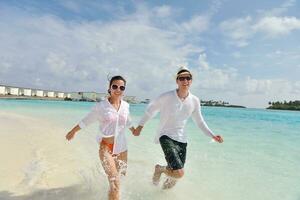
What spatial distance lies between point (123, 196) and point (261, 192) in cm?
273

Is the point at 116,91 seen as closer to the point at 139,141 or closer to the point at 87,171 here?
the point at 87,171

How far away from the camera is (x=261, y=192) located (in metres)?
6.11

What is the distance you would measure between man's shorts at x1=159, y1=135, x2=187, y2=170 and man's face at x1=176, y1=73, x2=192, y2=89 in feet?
2.83

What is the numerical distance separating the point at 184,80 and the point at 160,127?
859mm

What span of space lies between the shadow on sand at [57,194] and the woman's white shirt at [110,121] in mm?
1061

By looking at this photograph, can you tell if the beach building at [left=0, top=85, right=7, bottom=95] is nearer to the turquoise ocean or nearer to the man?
the turquoise ocean

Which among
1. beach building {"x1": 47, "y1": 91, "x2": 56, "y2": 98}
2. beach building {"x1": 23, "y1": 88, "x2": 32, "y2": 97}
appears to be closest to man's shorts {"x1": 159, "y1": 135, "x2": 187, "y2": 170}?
beach building {"x1": 23, "y1": 88, "x2": 32, "y2": 97}

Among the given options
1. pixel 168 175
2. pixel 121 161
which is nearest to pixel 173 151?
pixel 168 175

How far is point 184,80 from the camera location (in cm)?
512

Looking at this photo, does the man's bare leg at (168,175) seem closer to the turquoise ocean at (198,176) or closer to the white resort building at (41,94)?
the turquoise ocean at (198,176)

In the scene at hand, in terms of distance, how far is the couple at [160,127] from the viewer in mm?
4523

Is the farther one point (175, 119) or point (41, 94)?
point (41, 94)

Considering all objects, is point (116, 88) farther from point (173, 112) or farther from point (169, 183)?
point (169, 183)

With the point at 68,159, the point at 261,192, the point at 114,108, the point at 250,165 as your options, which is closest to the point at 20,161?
the point at 68,159
